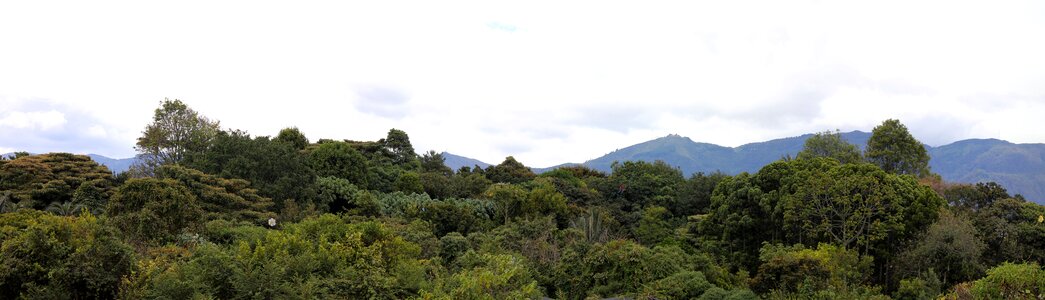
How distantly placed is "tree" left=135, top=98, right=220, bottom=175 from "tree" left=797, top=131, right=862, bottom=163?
3095cm

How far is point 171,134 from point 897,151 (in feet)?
117

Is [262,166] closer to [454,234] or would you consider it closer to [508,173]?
[454,234]

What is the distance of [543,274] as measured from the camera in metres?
14.7

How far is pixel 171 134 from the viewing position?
28188 mm

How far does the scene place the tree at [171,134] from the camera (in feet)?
91.0

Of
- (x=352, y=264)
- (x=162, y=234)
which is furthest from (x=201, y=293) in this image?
(x=162, y=234)

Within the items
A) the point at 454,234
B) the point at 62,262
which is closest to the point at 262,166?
the point at 454,234

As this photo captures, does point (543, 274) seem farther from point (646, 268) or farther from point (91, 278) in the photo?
point (91, 278)

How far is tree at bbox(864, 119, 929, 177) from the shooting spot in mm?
30250

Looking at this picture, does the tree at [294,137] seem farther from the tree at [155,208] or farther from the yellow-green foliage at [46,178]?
the tree at [155,208]

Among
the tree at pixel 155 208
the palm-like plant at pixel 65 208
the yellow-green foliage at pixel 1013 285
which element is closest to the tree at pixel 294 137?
the palm-like plant at pixel 65 208

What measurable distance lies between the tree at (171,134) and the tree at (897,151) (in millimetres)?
32788

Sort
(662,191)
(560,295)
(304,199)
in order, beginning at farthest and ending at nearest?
(662,191) < (304,199) < (560,295)

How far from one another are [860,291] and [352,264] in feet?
36.6
